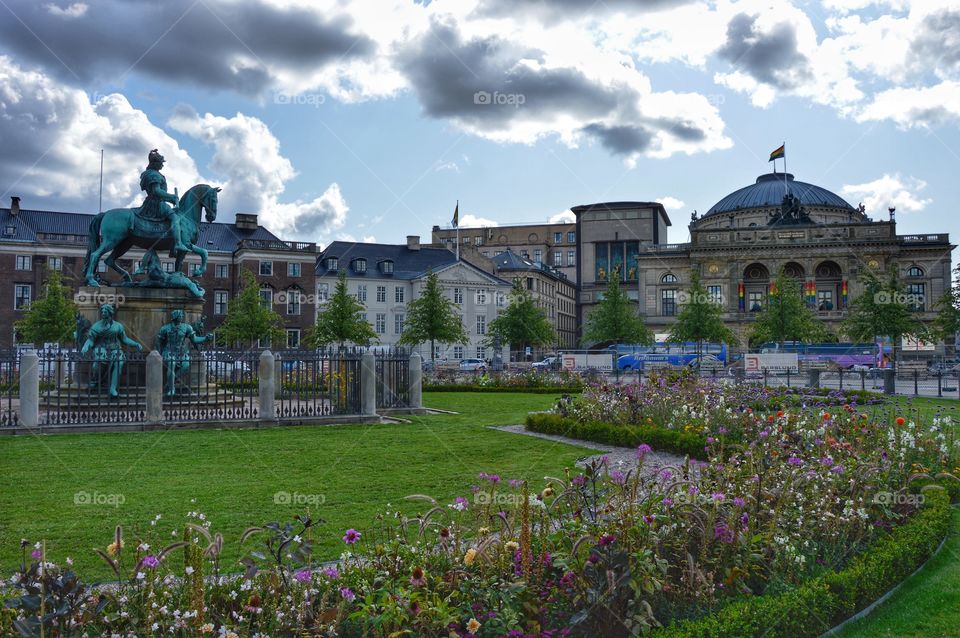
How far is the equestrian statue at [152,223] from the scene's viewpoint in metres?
18.6

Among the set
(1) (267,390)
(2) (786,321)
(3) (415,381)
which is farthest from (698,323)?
(1) (267,390)

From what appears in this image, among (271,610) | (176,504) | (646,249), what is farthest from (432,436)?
(646,249)

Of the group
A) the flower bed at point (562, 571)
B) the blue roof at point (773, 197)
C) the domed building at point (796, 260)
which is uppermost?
the blue roof at point (773, 197)

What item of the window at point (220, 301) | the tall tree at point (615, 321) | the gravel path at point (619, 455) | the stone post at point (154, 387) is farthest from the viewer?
the window at point (220, 301)

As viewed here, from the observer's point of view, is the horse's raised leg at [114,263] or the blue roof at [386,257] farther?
the blue roof at [386,257]

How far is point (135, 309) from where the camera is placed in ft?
60.2

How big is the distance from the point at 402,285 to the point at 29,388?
63.4 meters

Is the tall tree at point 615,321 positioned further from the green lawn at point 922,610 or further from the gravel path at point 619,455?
the green lawn at point 922,610

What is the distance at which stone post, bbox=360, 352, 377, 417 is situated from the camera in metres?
18.6

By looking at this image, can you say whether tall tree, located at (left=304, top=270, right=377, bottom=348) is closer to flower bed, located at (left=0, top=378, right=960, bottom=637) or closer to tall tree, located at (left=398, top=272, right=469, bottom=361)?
tall tree, located at (left=398, top=272, right=469, bottom=361)

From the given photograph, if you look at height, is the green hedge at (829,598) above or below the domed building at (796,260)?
below

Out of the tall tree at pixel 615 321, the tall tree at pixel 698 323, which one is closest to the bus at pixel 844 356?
the tall tree at pixel 698 323

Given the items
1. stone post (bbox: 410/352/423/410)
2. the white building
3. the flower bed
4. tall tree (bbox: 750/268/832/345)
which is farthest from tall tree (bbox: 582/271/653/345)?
the flower bed

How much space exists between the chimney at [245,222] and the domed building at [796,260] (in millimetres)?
44784
